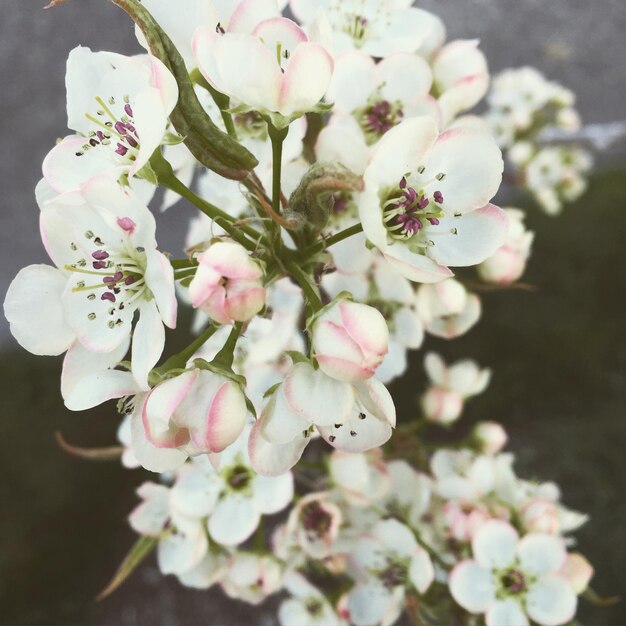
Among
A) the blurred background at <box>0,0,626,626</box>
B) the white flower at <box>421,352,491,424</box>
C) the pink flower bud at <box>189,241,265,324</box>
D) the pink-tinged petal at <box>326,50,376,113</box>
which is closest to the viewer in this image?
the pink flower bud at <box>189,241,265,324</box>

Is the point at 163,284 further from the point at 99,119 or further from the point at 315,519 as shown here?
the point at 315,519

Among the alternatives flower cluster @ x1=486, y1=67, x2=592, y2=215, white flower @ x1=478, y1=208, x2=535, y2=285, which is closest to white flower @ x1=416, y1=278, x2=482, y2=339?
white flower @ x1=478, y1=208, x2=535, y2=285

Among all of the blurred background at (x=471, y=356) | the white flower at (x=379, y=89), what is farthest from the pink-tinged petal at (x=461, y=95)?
the blurred background at (x=471, y=356)

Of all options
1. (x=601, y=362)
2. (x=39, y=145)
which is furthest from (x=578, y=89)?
(x=39, y=145)

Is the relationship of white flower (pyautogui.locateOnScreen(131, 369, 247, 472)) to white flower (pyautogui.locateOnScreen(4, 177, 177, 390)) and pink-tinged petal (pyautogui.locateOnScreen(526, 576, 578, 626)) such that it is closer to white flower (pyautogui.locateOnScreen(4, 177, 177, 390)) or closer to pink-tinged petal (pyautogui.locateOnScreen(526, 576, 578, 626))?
white flower (pyautogui.locateOnScreen(4, 177, 177, 390))

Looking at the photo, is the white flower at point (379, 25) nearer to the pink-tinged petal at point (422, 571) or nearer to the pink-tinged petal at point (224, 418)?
the pink-tinged petal at point (224, 418)

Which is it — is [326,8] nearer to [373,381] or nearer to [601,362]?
[373,381]

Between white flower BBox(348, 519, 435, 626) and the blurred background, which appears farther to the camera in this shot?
the blurred background
